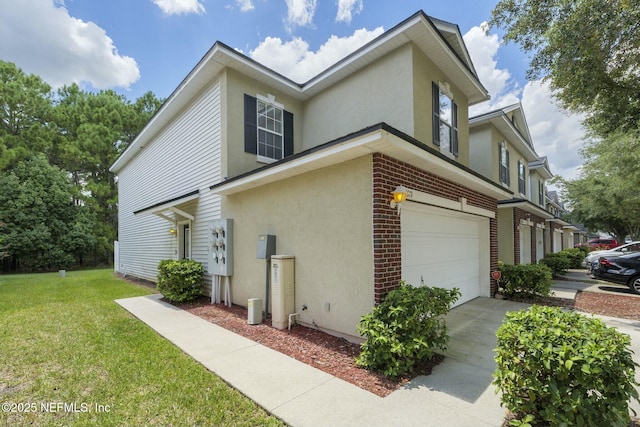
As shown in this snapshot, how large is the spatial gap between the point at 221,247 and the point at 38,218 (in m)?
19.5

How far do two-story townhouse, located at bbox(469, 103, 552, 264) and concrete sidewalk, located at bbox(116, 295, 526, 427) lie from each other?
7.45 meters

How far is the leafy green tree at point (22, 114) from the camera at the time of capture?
20.8 metres

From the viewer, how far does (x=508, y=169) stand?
13141 mm

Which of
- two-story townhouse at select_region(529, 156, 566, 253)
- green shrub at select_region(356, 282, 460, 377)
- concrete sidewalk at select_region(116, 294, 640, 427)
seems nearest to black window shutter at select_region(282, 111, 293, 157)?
concrete sidewalk at select_region(116, 294, 640, 427)

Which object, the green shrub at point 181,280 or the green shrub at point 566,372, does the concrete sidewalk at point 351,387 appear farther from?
the green shrub at point 181,280

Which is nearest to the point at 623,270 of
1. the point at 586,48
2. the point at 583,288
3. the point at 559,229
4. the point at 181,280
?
the point at 583,288

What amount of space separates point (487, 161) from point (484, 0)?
568 centimetres

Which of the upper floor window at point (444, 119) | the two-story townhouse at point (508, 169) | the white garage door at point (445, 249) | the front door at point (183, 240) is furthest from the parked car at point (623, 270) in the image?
the front door at point (183, 240)

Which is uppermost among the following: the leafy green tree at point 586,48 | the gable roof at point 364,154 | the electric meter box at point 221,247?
the leafy green tree at point 586,48

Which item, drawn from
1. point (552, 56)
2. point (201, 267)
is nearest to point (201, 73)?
point (201, 267)

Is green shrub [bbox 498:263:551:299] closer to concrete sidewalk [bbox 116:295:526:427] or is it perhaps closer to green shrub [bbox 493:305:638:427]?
concrete sidewalk [bbox 116:295:526:427]

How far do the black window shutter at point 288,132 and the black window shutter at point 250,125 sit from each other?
1067 millimetres

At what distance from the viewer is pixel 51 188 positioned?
66.8 feet

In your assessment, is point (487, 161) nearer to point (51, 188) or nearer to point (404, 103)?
point (404, 103)
